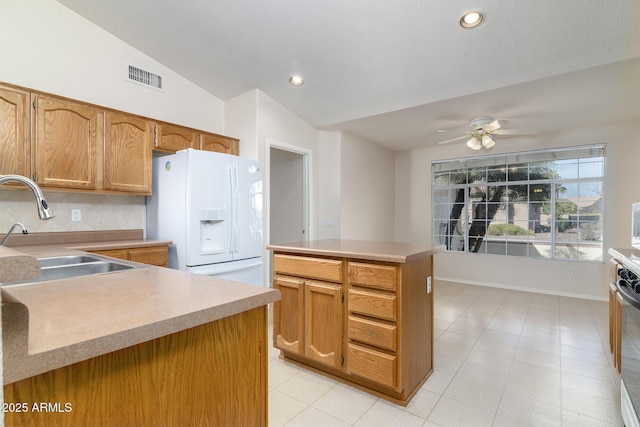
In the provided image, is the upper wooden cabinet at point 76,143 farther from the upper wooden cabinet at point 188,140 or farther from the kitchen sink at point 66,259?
the kitchen sink at point 66,259

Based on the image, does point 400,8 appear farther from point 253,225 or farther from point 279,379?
point 279,379

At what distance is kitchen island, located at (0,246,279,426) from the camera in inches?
22.4

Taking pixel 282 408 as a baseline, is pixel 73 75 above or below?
above

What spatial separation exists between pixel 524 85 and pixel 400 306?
257 cm

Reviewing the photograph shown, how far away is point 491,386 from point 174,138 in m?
3.58

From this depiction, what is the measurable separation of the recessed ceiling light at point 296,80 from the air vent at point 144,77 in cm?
149

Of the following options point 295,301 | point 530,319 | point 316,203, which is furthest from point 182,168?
point 530,319

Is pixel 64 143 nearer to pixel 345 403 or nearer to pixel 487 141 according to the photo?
pixel 345 403

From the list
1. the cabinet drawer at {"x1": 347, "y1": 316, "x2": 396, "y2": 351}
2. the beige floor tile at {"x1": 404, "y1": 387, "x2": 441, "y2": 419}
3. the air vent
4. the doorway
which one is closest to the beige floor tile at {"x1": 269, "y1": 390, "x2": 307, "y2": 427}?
the cabinet drawer at {"x1": 347, "y1": 316, "x2": 396, "y2": 351}

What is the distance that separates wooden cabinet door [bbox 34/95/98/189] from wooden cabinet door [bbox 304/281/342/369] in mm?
2148

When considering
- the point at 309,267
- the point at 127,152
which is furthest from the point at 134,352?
the point at 127,152

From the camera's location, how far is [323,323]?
7.09ft

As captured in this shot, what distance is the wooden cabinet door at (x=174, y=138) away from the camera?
10.3 ft

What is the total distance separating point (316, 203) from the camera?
14.8 ft
